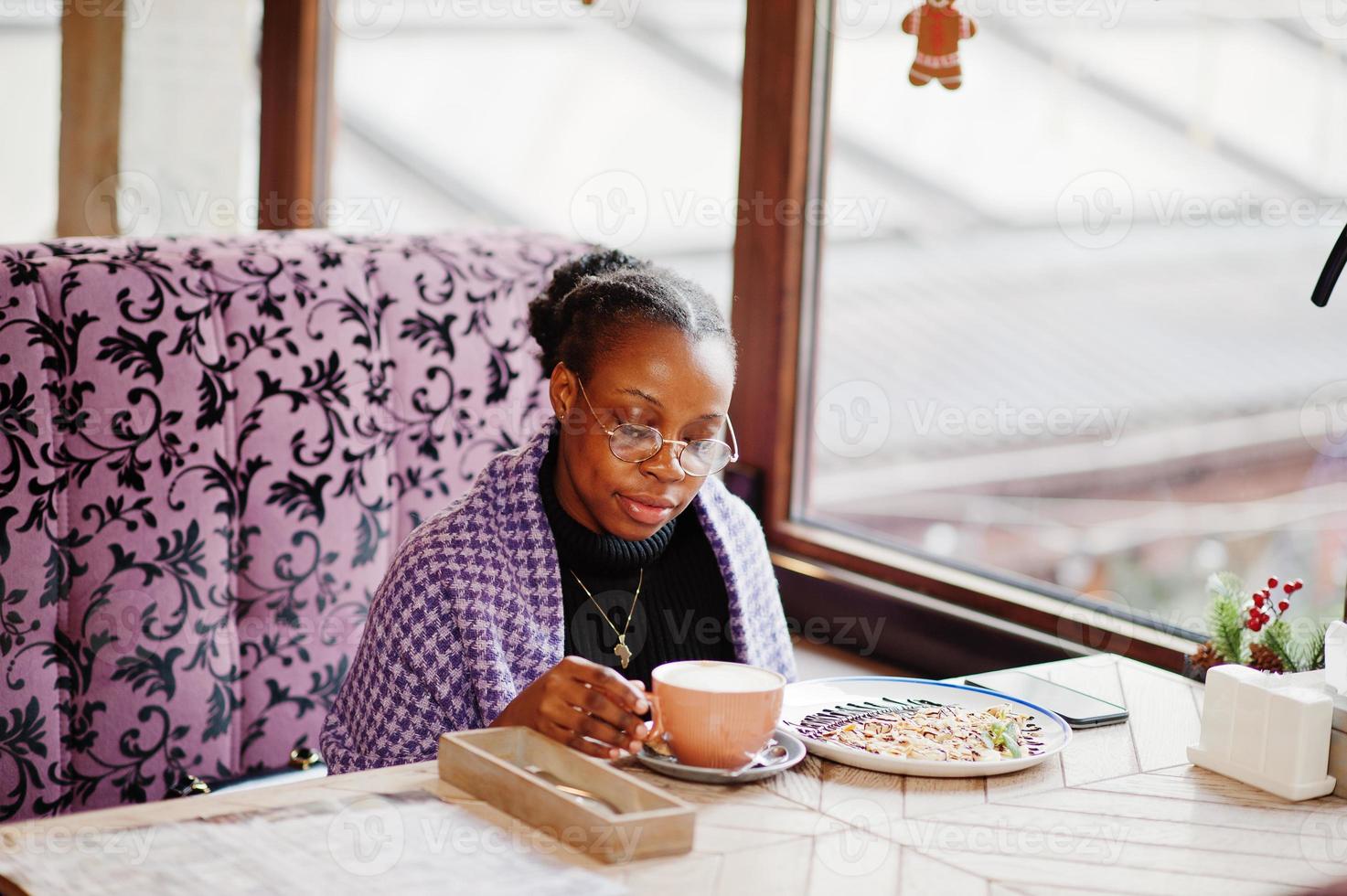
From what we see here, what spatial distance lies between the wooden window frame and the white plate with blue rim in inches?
23.5

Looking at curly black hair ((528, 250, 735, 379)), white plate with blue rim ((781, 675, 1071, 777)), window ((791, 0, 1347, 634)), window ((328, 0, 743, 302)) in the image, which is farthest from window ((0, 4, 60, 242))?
white plate with blue rim ((781, 675, 1071, 777))

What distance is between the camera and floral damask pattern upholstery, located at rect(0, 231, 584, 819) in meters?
1.73

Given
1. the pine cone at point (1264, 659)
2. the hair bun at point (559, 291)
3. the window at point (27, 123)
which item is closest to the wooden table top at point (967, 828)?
the pine cone at point (1264, 659)

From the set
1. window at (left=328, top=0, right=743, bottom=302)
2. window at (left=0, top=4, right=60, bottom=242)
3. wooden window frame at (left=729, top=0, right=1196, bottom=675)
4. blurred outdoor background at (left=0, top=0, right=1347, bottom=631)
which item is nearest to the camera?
blurred outdoor background at (left=0, top=0, right=1347, bottom=631)

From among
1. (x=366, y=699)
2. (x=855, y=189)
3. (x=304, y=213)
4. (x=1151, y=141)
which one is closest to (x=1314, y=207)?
(x=1151, y=141)

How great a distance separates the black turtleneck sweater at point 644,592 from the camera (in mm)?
1626

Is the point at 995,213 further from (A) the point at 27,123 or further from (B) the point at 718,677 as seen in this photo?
(A) the point at 27,123

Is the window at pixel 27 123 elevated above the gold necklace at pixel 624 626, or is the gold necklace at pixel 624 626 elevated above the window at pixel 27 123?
the window at pixel 27 123

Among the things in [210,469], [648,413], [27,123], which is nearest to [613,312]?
[648,413]

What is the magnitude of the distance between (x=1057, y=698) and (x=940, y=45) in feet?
2.70

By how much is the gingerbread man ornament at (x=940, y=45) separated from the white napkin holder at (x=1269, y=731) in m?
0.83

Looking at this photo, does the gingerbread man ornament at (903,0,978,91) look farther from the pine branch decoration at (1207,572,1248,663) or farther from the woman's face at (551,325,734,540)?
the pine branch decoration at (1207,572,1248,663)

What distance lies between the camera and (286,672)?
1.94 metres

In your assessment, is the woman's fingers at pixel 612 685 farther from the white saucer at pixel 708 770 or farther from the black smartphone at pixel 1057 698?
the black smartphone at pixel 1057 698
